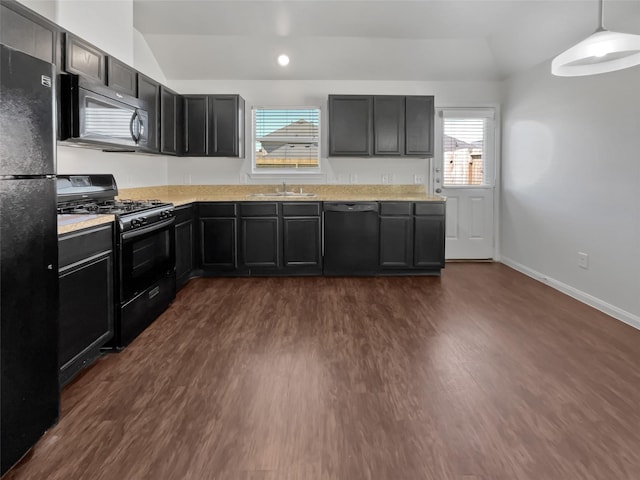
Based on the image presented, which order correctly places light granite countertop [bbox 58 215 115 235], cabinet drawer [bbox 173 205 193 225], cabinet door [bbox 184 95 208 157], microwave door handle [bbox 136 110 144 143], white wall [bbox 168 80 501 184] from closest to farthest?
1. light granite countertop [bbox 58 215 115 235]
2. microwave door handle [bbox 136 110 144 143]
3. cabinet drawer [bbox 173 205 193 225]
4. cabinet door [bbox 184 95 208 157]
5. white wall [bbox 168 80 501 184]

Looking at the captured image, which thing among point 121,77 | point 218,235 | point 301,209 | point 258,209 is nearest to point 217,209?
point 218,235

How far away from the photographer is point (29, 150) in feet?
5.85

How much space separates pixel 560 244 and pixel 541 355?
2.08 metres

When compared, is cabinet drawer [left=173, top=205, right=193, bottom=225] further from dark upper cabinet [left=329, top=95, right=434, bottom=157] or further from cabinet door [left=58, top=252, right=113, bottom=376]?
dark upper cabinet [left=329, top=95, right=434, bottom=157]

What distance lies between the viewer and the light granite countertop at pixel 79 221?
233cm

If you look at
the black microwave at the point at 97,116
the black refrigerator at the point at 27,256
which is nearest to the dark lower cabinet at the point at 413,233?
the black microwave at the point at 97,116

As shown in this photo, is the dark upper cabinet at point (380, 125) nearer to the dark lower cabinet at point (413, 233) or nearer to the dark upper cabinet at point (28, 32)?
the dark lower cabinet at point (413, 233)

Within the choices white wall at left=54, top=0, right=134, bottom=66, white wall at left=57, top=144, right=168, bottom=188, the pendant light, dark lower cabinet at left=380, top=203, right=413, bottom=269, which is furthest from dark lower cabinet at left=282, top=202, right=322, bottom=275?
Answer: the pendant light

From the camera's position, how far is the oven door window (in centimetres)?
307

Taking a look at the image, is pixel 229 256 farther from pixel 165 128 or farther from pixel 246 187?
pixel 165 128

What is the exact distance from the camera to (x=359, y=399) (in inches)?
91.0

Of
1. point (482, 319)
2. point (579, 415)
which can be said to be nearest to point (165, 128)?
point (482, 319)

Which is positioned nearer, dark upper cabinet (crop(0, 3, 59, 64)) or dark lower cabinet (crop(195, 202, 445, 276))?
dark upper cabinet (crop(0, 3, 59, 64))

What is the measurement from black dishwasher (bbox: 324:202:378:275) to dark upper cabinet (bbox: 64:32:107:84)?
8.59 ft
